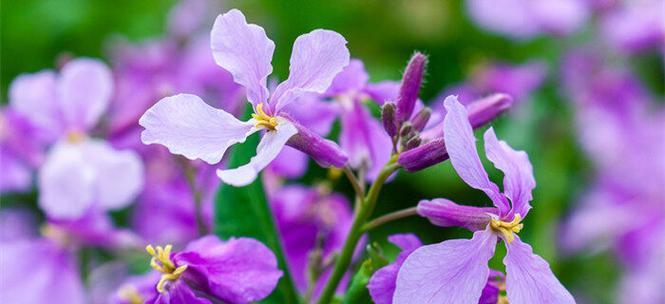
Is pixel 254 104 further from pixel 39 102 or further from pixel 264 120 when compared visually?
pixel 39 102

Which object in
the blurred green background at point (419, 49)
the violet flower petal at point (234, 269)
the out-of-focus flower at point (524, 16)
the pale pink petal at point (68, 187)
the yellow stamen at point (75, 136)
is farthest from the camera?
the out-of-focus flower at point (524, 16)

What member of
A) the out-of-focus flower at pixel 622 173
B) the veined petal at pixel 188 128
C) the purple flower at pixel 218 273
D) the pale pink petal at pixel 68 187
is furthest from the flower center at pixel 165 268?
the out-of-focus flower at pixel 622 173

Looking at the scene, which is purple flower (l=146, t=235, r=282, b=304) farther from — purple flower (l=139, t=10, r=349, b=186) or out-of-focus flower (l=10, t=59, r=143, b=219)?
out-of-focus flower (l=10, t=59, r=143, b=219)

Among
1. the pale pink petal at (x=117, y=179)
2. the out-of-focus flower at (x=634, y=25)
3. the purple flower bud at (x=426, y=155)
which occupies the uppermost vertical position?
the out-of-focus flower at (x=634, y=25)

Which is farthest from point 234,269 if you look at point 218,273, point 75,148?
point 75,148

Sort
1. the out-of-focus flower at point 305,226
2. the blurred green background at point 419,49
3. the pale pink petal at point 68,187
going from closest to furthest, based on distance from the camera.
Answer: the out-of-focus flower at point 305,226 → the pale pink petal at point 68,187 → the blurred green background at point 419,49

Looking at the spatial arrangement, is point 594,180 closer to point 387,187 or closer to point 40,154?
point 387,187

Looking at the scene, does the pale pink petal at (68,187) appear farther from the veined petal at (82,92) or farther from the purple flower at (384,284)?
the purple flower at (384,284)

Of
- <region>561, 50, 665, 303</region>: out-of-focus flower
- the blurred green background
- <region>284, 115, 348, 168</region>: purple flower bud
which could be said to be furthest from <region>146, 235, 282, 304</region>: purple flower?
<region>561, 50, 665, 303</region>: out-of-focus flower
